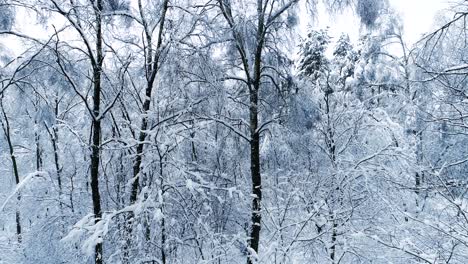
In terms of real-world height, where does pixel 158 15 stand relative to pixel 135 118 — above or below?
above

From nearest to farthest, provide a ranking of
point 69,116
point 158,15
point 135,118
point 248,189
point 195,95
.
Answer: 1. point 158,15
2. point 195,95
3. point 248,189
4. point 135,118
5. point 69,116

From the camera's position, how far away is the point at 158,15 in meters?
7.16

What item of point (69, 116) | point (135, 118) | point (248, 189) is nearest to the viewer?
point (248, 189)

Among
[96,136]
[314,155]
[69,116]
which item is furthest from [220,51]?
[69,116]

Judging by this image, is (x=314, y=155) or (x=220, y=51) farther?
(x=314, y=155)

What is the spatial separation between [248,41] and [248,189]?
3981 mm

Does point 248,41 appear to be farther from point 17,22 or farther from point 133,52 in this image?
point 17,22

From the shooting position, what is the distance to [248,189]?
9.23 m

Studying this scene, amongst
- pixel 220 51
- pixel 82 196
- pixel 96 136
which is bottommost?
pixel 82 196

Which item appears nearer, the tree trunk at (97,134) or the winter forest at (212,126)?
the winter forest at (212,126)

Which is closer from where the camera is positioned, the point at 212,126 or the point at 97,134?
the point at 97,134

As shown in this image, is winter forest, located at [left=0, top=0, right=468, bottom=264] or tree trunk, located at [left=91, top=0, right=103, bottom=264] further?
tree trunk, located at [left=91, top=0, right=103, bottom=264]

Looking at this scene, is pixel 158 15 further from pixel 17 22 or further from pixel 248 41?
pixel 17 22

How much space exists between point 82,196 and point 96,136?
5163mm
